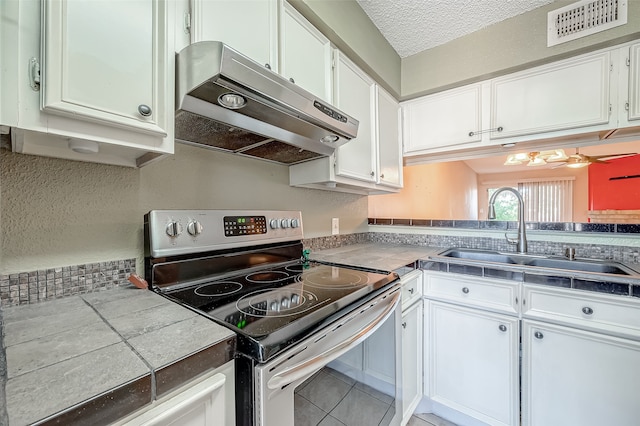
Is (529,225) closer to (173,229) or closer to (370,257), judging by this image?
(370,257)

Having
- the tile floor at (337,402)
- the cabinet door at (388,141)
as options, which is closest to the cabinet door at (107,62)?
the tile floor at (337,402)

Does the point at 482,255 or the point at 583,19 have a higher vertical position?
the point at 583,19

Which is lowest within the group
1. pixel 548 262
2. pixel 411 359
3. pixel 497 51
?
pixel 411 359

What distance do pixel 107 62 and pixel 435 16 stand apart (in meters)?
1.84

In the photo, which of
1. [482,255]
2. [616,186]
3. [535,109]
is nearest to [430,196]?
[482,255]

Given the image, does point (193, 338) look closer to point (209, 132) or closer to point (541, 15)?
point (209, 132)

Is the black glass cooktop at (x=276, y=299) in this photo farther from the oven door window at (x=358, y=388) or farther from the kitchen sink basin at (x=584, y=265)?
the kitchen sink basin at (x=584, y=265)

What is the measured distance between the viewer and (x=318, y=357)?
0.69m

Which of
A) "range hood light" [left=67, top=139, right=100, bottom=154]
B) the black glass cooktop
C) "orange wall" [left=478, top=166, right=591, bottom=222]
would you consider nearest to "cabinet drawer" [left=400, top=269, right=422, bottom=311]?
the black glass cooktop

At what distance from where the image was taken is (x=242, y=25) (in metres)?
0.98

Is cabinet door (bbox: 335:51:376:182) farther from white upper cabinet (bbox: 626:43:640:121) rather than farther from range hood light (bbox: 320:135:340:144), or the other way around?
white upper cabinet (bbox: 626:43:640:121)

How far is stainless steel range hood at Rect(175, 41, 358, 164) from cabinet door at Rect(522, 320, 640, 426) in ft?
4.42

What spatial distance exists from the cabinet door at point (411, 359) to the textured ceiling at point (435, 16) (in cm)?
179

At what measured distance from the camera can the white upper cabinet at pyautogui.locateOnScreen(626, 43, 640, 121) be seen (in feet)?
4.39
